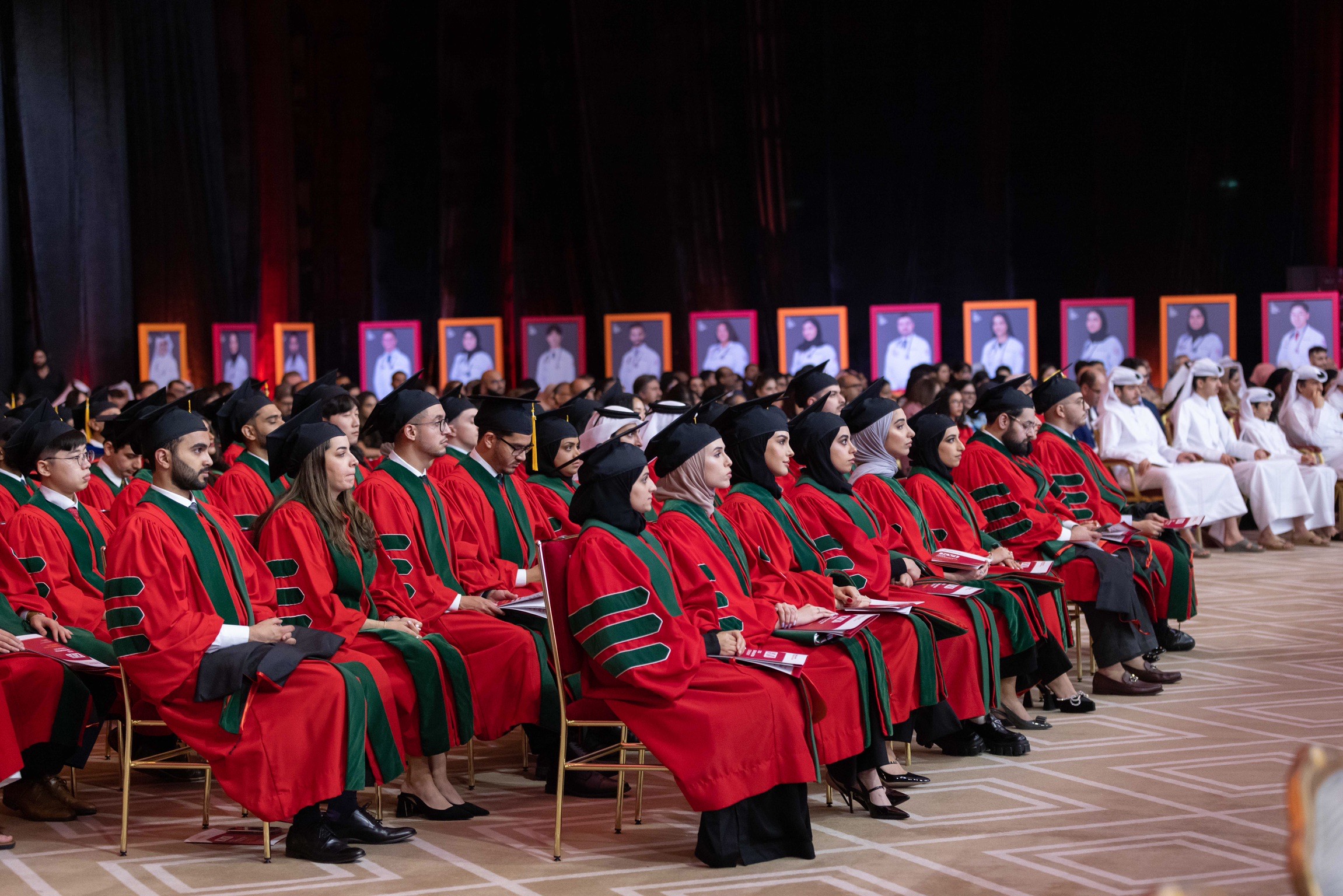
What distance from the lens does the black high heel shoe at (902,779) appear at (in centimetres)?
514

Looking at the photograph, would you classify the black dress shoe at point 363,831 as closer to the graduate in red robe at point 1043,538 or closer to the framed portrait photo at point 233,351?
the graduate in red robe at point 1043,538

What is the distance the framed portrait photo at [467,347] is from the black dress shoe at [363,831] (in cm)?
1142

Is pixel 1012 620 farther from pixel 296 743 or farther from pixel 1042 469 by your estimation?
pixel 296 743

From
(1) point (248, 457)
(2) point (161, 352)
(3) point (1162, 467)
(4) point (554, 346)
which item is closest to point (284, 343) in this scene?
(2) point (161, 352)

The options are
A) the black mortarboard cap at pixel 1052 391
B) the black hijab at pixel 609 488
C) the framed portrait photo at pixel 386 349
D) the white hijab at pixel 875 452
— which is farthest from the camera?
the framed portrait photo at pixel 386 349

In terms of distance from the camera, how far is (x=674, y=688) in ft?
13.9

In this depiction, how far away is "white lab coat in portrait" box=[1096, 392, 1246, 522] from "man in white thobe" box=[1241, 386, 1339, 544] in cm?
83

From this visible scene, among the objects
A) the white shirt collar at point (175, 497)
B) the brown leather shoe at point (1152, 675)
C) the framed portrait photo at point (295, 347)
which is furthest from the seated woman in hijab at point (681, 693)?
the framed portrait photo at point (295, 347)

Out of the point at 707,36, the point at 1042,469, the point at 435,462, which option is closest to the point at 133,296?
the point at 707,36

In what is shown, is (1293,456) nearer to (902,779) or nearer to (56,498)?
(902,779)

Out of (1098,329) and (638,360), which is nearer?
(1098,329)

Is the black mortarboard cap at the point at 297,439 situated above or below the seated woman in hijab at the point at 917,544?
above

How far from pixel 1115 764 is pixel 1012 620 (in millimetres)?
737

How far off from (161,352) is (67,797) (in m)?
12.3
